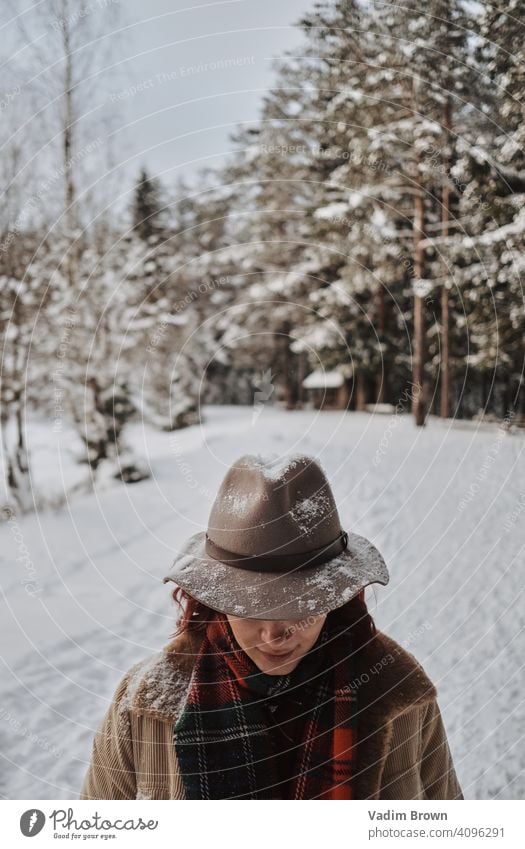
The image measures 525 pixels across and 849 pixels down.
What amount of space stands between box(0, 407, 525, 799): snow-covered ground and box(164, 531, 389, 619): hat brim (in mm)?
187

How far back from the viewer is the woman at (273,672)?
72 centimetres

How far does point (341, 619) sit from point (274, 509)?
23cm

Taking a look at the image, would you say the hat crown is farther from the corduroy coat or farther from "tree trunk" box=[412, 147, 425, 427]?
"tree trunk" box=[412, 147, 425, 427]

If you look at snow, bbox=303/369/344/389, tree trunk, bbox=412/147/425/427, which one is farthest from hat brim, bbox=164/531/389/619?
snow, bbox=303/369/344/389

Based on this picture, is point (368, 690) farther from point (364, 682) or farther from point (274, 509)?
point (274, 509)

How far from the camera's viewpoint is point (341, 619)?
812 mm

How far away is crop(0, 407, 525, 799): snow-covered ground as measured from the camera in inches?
63.0

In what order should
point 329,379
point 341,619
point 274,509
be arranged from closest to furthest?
point 274,509
point 341,619
point 329,379

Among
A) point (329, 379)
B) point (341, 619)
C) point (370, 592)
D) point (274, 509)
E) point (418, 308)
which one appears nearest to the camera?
point (274, 509)

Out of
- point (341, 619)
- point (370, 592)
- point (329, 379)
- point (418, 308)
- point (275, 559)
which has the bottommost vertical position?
point (370, 592)

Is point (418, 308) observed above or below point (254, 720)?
above

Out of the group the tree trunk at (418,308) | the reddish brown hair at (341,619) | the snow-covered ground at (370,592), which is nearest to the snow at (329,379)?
the tree trunk at (418,308)

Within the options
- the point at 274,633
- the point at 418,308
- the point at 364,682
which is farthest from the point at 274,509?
the point at 418,308
